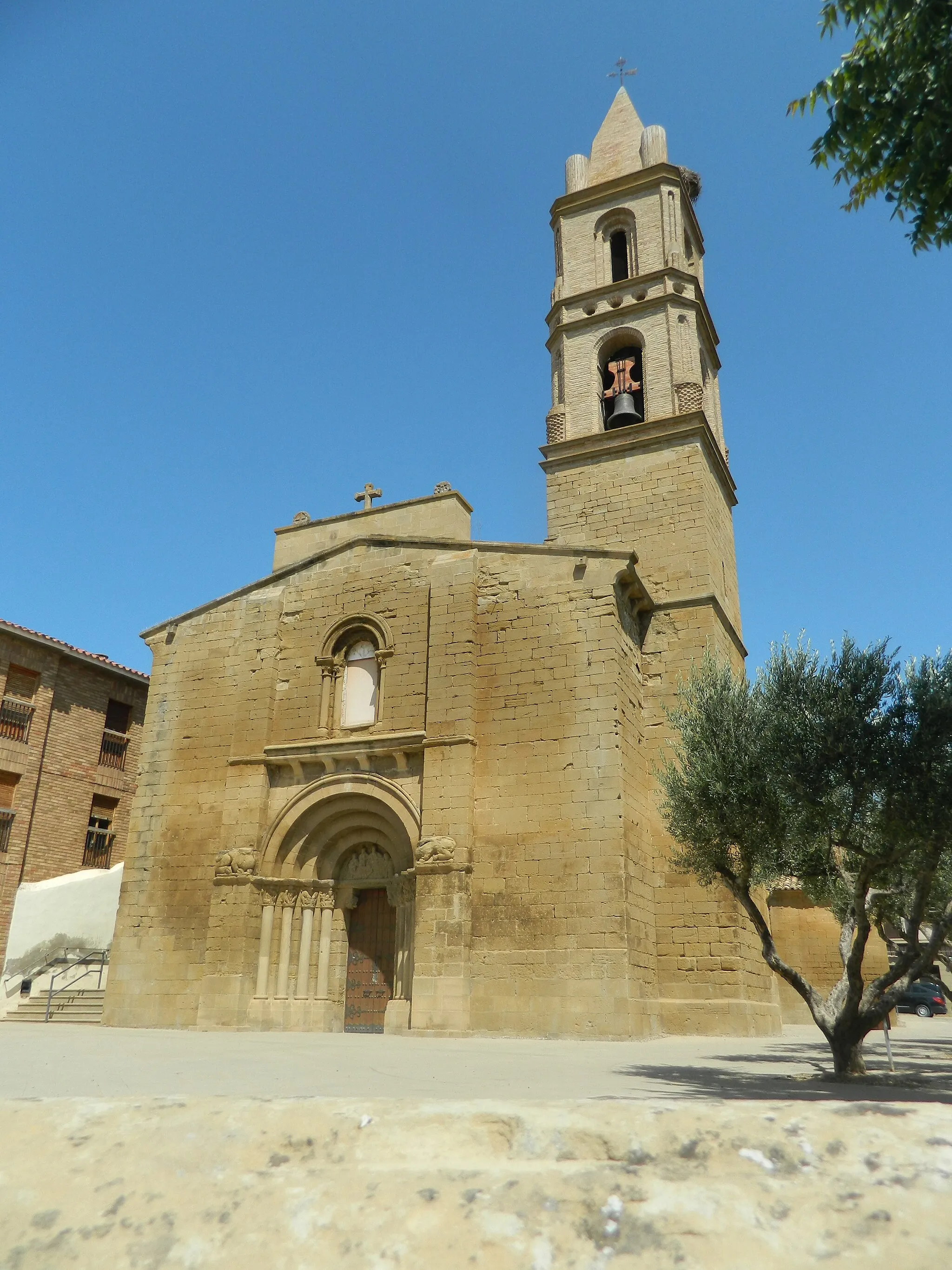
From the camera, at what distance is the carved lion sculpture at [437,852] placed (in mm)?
14398

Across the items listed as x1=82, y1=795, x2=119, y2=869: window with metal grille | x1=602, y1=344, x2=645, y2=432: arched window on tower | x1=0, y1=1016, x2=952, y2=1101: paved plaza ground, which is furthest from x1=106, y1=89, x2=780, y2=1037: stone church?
x1=82, y1=795, x2=119, y2=869: window with metal grille

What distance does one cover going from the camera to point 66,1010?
18141 mm

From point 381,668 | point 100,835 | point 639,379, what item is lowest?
point 100,835

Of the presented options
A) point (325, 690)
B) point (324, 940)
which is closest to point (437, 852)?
point (324, 940)

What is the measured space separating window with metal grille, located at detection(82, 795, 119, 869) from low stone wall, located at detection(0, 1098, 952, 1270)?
75.8 ft

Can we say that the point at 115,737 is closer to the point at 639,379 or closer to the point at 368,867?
the point at 368,867

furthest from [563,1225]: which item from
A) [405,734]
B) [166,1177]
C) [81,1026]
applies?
[81,1026]

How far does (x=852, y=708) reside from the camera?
9.23 meters

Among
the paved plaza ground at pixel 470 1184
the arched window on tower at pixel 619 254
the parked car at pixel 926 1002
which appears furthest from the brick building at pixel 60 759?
the parked car at pixel 926 1002

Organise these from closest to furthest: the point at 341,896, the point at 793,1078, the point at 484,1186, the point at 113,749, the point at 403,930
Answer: the point at 484,1186 → the point at 793,1078 → the point at 403,930 → the point at 341,896 → the point at 113,749

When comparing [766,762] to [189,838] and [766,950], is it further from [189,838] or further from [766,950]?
[189,838]

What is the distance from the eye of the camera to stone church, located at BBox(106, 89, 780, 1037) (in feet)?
46.1

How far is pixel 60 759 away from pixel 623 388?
54.0 feet

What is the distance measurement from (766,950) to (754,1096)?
3438mm
